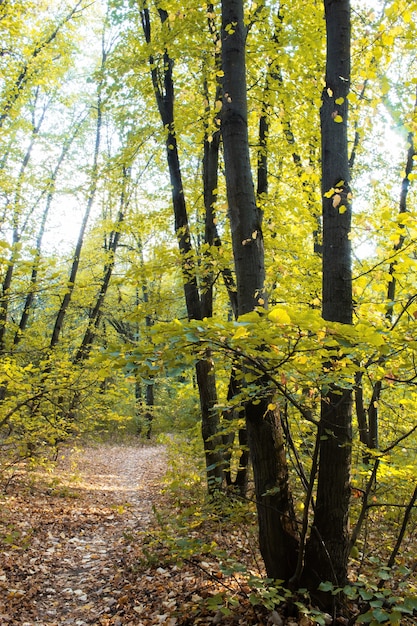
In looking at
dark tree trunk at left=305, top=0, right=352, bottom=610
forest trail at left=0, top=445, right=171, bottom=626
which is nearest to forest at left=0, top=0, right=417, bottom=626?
dark tree trunk at left=305, top=0, right=352, bottom=610

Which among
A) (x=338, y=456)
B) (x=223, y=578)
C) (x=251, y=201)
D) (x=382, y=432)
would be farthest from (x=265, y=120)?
(x=223, y=578)

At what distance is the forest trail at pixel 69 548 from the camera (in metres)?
4.23

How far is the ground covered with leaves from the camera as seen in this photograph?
338 cm

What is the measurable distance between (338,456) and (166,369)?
1631mm

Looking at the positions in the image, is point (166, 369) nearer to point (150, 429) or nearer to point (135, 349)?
point (135, 349)

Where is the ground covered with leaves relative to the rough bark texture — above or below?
below

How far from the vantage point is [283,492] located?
3254mm

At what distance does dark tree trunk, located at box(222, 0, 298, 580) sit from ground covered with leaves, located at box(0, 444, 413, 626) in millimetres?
347

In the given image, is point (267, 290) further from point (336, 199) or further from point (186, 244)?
point (186, 244)

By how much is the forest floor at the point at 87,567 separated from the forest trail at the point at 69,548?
0.01 meters

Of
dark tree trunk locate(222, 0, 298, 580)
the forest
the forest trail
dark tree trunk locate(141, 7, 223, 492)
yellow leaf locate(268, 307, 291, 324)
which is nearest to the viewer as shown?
yellow leaf locate(268, 307, 291, 324)

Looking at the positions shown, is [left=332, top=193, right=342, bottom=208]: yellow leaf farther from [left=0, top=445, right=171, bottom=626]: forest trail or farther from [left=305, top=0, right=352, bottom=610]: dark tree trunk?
[left=0, top=445, right=171, bottom=626]: forest trail

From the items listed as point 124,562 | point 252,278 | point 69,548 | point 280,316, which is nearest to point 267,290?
point 252,278

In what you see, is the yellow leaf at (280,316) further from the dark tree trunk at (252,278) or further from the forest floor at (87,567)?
the forest floor at (87,567)
